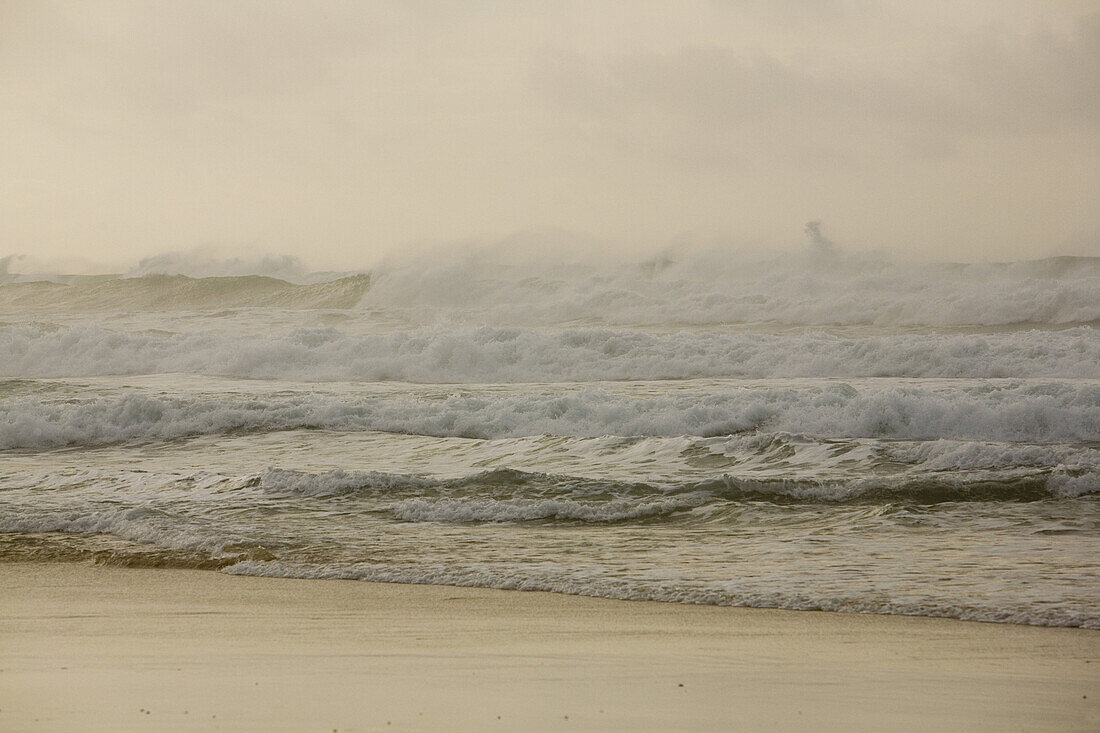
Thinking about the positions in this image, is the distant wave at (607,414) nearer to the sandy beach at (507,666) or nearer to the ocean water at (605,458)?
the ocean water at (605,458)

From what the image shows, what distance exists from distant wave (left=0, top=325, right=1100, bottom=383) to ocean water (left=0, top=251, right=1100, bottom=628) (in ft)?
0.24

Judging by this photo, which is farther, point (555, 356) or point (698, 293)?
point (698, 293)

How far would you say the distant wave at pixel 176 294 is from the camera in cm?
3756

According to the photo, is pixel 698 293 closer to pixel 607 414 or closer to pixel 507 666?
pixel 607 414

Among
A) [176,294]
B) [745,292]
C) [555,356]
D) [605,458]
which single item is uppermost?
[176,294]

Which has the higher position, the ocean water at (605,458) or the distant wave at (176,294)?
the distant wave at (176,294)

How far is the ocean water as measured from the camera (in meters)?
6.39

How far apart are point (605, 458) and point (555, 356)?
10.0 meters

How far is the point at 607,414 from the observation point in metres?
13.5

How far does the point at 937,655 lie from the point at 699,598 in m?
1.42

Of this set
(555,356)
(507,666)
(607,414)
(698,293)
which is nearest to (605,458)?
(607,414)

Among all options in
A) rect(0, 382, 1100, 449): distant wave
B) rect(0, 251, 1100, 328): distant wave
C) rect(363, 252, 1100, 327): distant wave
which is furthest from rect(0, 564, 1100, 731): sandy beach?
rect(363, 252, 1100, 327): distant wave

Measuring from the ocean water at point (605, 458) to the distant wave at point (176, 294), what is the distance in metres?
9.38

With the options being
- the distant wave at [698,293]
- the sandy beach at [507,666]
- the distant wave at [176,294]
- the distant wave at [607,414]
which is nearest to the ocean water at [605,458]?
the distant wave at [607,414]
